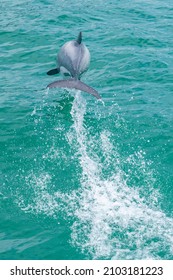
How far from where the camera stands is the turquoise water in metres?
11.7

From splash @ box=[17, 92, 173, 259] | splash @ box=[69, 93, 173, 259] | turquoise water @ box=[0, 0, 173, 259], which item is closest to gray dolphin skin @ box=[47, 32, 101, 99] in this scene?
turquoise water @ box=[0, 0, 173, 259]

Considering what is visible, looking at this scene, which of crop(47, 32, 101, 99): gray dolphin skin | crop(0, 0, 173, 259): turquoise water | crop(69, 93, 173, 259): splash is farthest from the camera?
crop(47, 32, 101, 99): gray dolphin skin

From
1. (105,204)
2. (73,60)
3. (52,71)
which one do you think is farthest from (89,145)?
(52,71)

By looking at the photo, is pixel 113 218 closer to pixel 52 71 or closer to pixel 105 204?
pixel 105 204

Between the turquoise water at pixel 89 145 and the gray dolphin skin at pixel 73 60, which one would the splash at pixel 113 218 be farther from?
the gray dolphin skin at pixel 73 60

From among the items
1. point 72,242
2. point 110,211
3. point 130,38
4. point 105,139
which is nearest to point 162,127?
point 105,139

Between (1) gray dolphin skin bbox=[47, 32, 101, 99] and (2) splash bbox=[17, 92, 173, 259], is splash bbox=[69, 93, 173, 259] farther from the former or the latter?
(1) gray dolphin skin bbox=[47, 32, 101, 99]

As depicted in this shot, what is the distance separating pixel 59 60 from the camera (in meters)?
16.7

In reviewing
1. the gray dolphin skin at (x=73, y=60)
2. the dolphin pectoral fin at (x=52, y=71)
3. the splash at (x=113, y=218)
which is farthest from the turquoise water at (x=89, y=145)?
the gray dolphin skin at (x=73, y=60)

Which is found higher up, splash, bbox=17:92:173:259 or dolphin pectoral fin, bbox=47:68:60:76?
dolphin pectoral fin, bbox=47:68:60:76

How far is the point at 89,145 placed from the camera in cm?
1468

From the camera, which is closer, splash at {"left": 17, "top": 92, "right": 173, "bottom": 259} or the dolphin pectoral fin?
splash at {"left": 17, "top": 92, "right": 173, "bottom": 259}

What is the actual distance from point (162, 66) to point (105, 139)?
5804mm

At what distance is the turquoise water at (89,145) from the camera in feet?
38.3
